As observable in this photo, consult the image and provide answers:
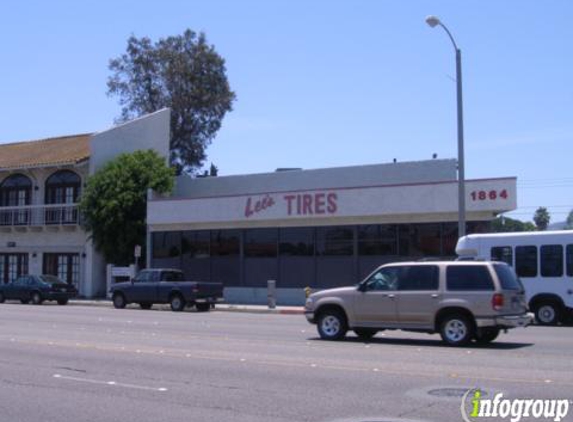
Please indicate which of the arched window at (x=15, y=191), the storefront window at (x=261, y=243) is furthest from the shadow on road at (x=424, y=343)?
the arched window at (x=15, y=191)

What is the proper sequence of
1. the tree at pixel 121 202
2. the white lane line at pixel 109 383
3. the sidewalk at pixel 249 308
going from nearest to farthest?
the white lane line at pixel 109 383
the sidewalk at pixel 249 308
the tree at pixel 121 202

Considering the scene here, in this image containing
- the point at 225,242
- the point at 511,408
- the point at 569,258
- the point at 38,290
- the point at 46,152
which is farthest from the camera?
the point at 46,152

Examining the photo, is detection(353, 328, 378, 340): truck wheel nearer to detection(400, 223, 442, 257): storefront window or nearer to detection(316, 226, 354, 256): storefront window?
detection(400, 223, 442, 257): storefront window

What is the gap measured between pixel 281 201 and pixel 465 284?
65.8 ft

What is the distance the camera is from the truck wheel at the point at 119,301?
35.7m

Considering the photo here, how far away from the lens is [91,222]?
142ft

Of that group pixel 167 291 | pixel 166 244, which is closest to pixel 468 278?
pixel 167 291

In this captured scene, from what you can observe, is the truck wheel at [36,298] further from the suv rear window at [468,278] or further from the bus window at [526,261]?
the suv rear window at [468,278]

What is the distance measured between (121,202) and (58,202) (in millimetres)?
6843

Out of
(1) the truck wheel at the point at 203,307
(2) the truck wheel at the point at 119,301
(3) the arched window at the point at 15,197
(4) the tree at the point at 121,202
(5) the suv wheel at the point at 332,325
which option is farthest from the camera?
(3) the arched window at the point at 15,197

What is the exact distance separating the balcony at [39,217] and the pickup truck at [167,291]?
11316 millimetres

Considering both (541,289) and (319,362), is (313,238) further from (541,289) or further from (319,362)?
(319,362)

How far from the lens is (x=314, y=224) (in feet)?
119

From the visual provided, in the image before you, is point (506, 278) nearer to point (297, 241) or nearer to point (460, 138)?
point (460, 138)
